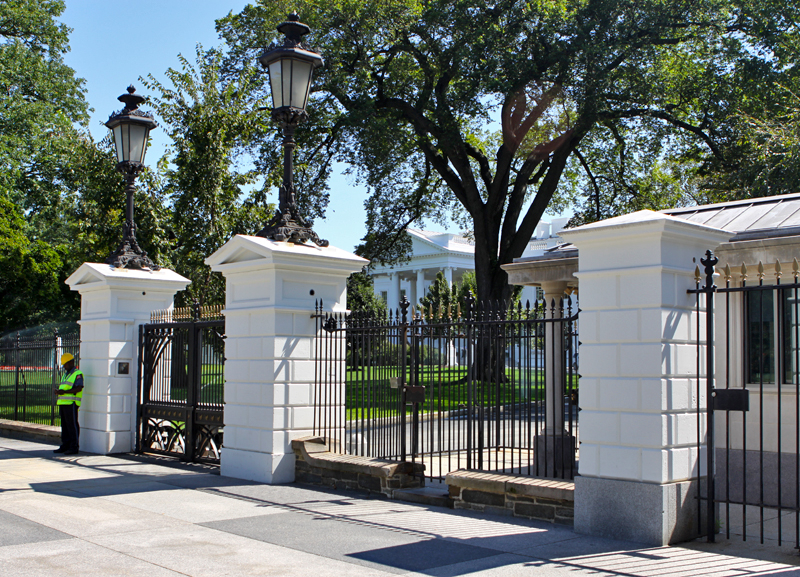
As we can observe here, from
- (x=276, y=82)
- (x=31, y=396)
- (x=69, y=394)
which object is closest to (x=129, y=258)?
(x=69, y=394)

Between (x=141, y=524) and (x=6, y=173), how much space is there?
26.3 meters

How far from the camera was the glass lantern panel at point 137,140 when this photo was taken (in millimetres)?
12023

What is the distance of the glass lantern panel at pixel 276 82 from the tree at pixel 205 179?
7368mm

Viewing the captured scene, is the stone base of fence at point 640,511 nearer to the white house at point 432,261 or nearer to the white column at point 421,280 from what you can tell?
the white house at point 432,261

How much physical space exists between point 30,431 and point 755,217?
12987 millimetres

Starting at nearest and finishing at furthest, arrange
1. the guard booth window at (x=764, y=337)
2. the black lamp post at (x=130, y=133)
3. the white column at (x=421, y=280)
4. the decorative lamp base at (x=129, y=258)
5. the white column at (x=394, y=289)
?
the guard booth window at (x=764, y=337)
the black lamp post at (x=130, y=133)
the decorative lamp base at (x=129, y=258)
the white column at (x=421, y=280)
the white column at (x=394, y=289)

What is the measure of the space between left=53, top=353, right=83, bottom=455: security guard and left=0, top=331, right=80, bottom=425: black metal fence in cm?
149

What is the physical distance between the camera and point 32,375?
15523 mm

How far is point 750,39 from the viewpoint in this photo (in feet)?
77.7

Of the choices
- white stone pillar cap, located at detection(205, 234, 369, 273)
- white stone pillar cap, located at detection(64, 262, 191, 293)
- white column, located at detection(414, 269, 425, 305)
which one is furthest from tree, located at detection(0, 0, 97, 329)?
white column, located at detection(414, 269, 425, 305)

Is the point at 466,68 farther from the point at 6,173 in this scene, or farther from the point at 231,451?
the point at 6,173

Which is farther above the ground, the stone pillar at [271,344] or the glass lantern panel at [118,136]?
the glass lantern panel at [118,136]

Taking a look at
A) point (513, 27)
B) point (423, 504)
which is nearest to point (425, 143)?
point (513, 27)

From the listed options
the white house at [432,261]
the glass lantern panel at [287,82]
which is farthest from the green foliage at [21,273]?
the white house at [432,261]
